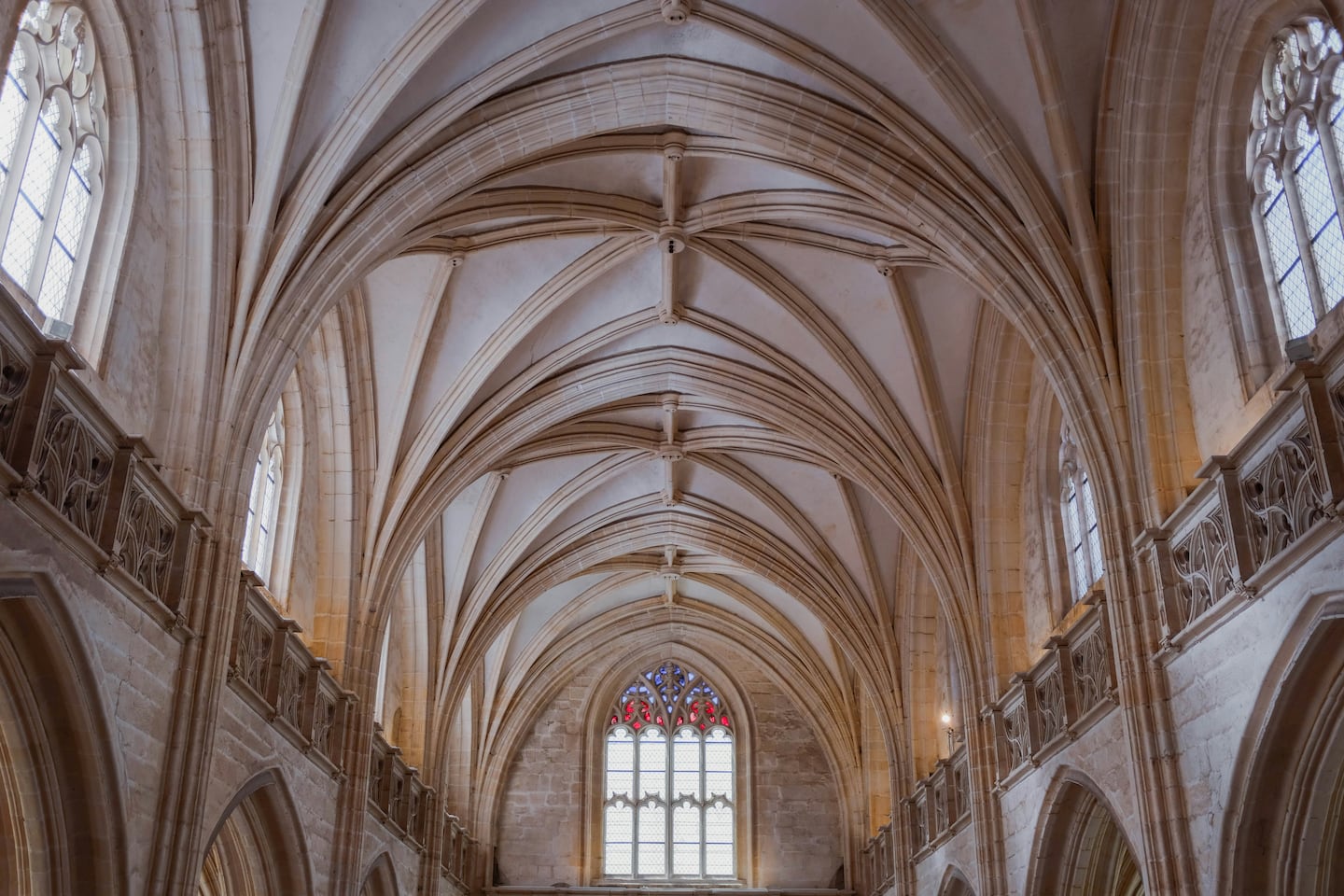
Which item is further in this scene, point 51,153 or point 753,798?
point 753,798

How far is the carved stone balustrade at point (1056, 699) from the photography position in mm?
11680

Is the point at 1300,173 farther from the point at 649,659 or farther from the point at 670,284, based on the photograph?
the point at 649,659

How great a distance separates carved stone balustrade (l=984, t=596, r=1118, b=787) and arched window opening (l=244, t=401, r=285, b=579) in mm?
7722

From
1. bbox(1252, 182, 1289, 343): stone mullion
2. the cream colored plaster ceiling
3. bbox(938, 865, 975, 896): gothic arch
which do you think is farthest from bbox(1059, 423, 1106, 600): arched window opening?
bbox(938, 865, 975, 896): gothic arch

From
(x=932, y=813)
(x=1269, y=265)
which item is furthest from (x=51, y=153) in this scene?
(x=932, y=813)

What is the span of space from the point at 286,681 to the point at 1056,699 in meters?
7.35

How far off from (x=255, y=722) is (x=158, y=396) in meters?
3.24

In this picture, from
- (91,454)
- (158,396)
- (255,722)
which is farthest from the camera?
(255,722)

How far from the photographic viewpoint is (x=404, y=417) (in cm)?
1619

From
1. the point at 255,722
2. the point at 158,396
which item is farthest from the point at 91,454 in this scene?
the point at 255,722

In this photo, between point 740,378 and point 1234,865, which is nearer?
point 1234,865

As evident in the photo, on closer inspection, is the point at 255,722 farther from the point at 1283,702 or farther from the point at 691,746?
the point at 691,746

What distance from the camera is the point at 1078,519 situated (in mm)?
13594

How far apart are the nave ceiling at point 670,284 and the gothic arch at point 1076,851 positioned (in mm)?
2995
